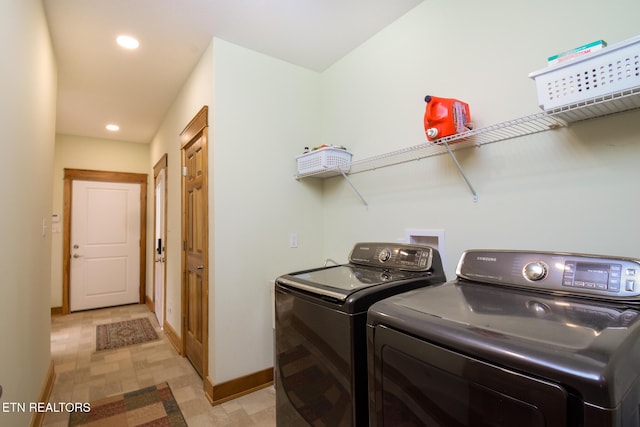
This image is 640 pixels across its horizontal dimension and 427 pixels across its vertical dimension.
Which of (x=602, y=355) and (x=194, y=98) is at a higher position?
(x=194, y=98)

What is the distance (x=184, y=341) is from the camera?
2938mm

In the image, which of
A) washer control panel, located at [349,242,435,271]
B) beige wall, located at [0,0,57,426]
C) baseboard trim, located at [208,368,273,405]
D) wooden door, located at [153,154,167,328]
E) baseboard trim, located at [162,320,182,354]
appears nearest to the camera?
beige wall, located at [0,0,57,426]

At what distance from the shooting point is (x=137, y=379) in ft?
8.38

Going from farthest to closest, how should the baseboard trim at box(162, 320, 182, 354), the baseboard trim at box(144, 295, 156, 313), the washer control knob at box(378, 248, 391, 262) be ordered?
the baseboard trim at box(144, 295, 156, 313) → the baseboard trim at box(162, 320, 182, 354) → the washer control knob at box(378, 248, 391, 262)

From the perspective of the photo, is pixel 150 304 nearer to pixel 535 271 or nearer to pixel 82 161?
pixel 82 161

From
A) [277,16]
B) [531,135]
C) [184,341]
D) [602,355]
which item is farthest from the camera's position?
[184,341]

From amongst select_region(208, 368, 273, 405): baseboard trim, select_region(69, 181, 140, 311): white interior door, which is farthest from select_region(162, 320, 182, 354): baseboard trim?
select_region(69, 181, 140, 311): white interior door

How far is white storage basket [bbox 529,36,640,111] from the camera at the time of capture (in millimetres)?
980

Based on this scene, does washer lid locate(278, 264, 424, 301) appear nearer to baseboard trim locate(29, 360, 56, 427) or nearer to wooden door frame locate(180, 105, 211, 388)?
wooden door frame locate(180, 105, 211, 388)

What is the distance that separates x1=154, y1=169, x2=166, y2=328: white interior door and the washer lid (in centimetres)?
278

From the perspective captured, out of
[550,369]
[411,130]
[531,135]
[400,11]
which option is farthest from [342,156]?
[550,369]

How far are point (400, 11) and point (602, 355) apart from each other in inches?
82.0

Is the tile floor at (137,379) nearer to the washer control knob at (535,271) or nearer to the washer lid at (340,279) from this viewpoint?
the washer lid at (340,279)

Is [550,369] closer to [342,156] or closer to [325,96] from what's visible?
[342,156]
